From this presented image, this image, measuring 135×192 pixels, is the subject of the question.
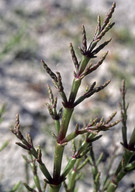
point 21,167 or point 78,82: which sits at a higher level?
point 21,167

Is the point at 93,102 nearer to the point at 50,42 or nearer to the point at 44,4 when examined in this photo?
the point at 50,42

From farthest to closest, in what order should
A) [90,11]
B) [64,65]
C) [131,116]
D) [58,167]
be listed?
[90,11], [64,65], [131,116], [58,167]

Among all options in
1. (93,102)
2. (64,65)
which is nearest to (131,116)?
(93,102)

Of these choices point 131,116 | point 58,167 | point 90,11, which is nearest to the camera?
point 58,167

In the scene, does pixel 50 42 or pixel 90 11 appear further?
pixel 90 11

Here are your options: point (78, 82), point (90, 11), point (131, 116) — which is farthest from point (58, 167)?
point (90, 11)

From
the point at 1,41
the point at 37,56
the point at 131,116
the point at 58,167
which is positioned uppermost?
the point at 1,41

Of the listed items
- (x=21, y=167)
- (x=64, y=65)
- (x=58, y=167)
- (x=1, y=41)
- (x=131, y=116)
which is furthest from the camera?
(x=1, y=41)

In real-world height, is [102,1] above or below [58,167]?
above

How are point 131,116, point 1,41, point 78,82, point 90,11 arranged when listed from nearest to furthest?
1. point 78,82
2. point 131,116
3. point 1,41
4. point 90,11

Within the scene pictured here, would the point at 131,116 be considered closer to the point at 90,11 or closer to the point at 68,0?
the point at 90,11
